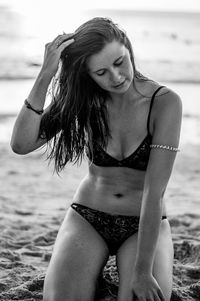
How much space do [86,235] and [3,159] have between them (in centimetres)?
479

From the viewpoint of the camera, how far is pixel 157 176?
2.56m

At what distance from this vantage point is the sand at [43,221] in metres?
3.14

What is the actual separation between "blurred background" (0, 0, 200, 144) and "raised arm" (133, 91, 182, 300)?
777mm

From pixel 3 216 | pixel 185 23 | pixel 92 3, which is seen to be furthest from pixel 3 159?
pixel 92 3

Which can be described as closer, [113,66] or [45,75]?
[113,66]

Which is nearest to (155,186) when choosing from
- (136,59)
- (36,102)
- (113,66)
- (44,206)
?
(113,66)

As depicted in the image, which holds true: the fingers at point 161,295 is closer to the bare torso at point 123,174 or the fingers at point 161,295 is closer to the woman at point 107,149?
the woman at point 107,149

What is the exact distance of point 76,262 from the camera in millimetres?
2656

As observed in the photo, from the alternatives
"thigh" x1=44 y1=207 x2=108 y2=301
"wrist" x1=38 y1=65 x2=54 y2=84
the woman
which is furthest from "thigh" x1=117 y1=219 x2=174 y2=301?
"wrist" x1=38 y1=65 x2=54 y2=84

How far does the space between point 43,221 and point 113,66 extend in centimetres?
259

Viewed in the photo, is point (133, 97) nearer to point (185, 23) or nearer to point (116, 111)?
point (116, 111)

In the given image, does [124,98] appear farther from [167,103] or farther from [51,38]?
[51,38]

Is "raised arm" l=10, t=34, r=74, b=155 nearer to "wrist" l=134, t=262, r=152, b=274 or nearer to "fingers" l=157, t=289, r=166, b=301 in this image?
"wrist" l=134, t=262, r=152, b=274

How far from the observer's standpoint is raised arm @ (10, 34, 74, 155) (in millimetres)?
2725
